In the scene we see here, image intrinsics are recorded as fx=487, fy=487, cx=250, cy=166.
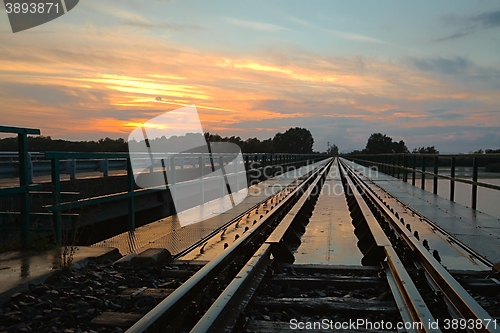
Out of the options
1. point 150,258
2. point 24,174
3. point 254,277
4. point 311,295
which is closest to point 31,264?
point 24,174

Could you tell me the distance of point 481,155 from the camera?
10.8 meters

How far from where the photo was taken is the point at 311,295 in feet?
16.3

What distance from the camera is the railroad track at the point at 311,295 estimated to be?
3.84 metres

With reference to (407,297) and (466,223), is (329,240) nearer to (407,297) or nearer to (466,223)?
(466,223)

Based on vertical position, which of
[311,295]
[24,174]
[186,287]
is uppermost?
[24,174]

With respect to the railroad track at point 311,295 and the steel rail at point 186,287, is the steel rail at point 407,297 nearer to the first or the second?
the railroad track at point 311,295

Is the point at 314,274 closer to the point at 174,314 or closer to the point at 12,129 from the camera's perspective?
the point at 174,314

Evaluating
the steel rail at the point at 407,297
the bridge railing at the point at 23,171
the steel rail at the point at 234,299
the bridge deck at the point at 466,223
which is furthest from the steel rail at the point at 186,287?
the bridge deck at the point at 466,223

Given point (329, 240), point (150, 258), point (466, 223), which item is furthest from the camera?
point (466, 223)

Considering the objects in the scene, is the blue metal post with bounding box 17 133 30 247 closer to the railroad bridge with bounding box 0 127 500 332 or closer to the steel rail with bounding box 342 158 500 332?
the railroad bridge with bounding box 0 127 500 332

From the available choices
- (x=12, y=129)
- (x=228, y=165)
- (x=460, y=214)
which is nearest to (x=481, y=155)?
(x=460, y=214)

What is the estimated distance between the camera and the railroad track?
3.84m

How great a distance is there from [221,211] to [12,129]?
593cm

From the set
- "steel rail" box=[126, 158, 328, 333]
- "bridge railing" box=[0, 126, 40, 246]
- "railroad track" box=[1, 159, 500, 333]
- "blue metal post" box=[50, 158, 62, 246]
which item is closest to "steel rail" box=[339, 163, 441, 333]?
"railroad track" box=[1, 159, 500, 333]
